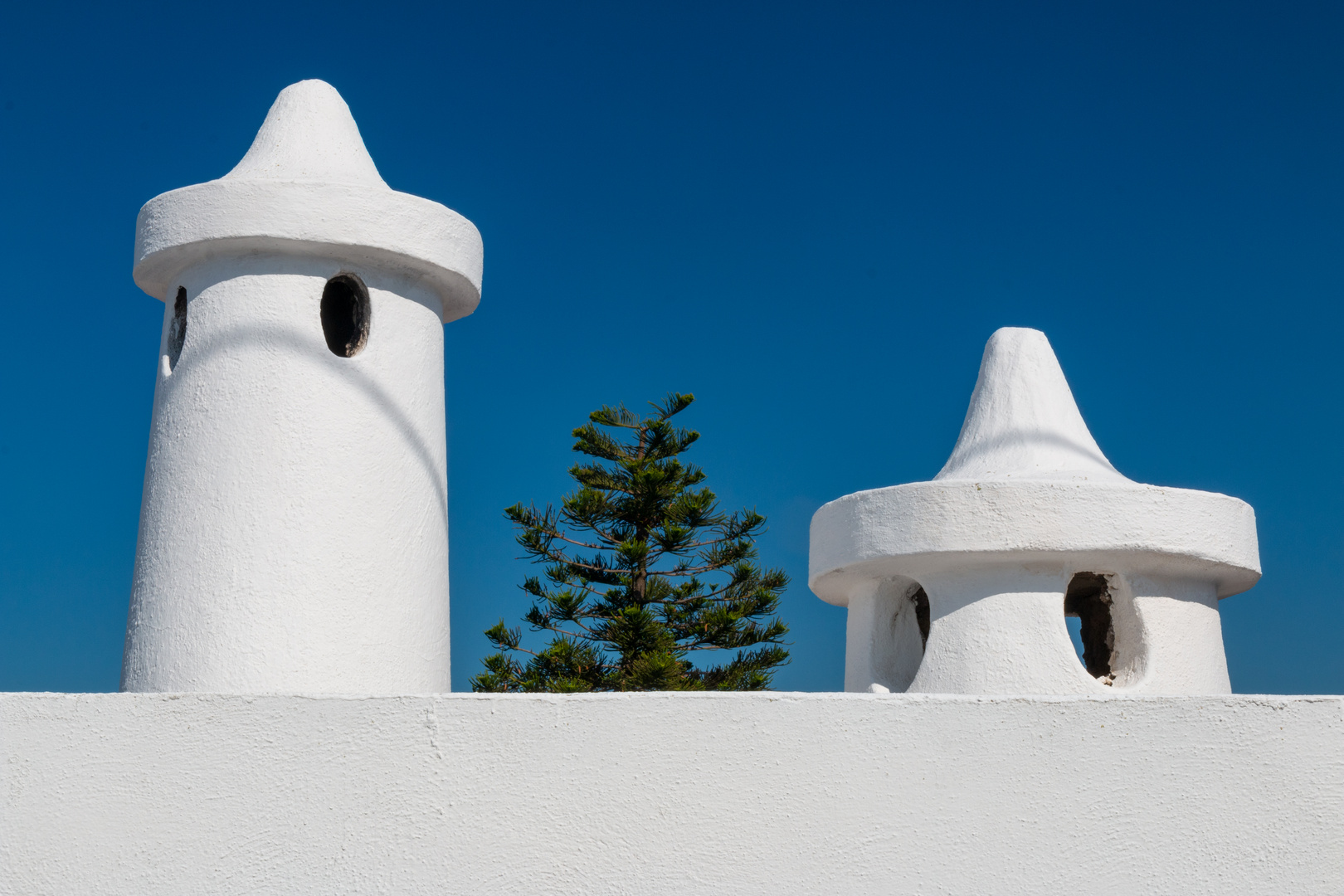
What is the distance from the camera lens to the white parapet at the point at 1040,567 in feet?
15.4

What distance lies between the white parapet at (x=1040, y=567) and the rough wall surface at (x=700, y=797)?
120 centimetres

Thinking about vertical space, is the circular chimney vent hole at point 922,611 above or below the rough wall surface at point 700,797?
above

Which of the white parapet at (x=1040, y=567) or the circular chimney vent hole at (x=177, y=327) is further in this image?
the circular chimney vent hole at (x=177, y=327)

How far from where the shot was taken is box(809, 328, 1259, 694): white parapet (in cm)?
Answer: 470

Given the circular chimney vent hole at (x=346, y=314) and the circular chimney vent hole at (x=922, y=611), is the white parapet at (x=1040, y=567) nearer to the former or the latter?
the circular chimney vent hole at (x=922, y=611)

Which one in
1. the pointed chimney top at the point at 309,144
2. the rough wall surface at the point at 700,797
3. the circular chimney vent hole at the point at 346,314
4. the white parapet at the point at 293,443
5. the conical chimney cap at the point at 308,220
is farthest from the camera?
the pointed chimney top at the point at 309,144

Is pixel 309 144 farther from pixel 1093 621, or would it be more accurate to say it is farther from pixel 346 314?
pixel 1093 621

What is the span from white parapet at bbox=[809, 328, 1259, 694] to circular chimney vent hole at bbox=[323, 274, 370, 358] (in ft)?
6.74

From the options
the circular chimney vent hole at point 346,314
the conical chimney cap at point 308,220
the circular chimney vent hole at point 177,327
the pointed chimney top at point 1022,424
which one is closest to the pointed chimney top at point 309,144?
the conical chimney cap at point 308,220

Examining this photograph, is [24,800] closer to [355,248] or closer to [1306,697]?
[355,248]

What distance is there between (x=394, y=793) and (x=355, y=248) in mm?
2195

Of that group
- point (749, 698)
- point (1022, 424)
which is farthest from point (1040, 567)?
point (749, 698)

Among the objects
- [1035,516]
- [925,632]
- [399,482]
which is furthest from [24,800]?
[925,632]

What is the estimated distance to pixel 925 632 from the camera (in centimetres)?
613
